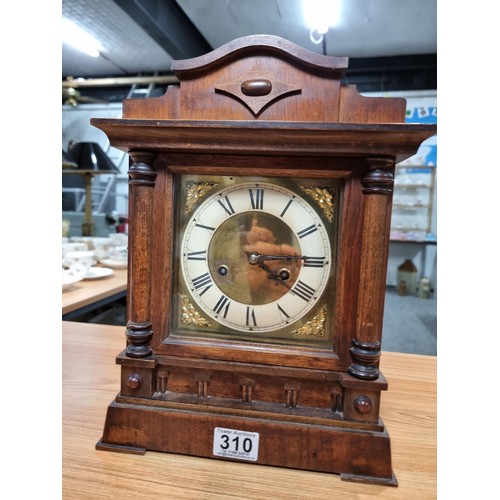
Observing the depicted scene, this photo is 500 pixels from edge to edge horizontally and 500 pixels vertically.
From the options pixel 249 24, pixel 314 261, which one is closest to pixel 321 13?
pixel 249 24

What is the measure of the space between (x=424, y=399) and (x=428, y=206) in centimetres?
361

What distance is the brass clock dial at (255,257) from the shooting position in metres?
0.55

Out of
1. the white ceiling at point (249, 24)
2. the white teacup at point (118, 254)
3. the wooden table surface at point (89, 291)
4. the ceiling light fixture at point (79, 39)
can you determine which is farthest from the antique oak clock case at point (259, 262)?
the ceiling light fixture at point (79, 39)

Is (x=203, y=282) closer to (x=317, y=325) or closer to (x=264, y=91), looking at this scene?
(x=317, y=325)

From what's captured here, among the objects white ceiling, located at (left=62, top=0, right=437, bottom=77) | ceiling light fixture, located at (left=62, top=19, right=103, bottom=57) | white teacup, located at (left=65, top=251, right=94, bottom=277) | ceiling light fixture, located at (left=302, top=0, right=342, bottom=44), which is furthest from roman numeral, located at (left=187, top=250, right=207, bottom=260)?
ceiling light fixture, located at (left=62, top=19, right=103, bottom=57)

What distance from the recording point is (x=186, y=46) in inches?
121

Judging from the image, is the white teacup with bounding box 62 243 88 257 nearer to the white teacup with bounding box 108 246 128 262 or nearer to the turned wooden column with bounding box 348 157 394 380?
the white teacup with bounding box 108 246 128 262

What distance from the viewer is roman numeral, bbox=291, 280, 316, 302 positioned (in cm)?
56

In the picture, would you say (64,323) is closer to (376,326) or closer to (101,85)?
(376,326)

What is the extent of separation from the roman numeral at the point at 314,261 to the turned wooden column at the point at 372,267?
0.06 m

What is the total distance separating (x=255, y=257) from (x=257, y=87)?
25 centimetres

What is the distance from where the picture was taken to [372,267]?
507 mm

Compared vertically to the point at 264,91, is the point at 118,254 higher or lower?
lower

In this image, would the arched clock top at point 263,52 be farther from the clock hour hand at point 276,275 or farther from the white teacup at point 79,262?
the white teacup at point 79,262
